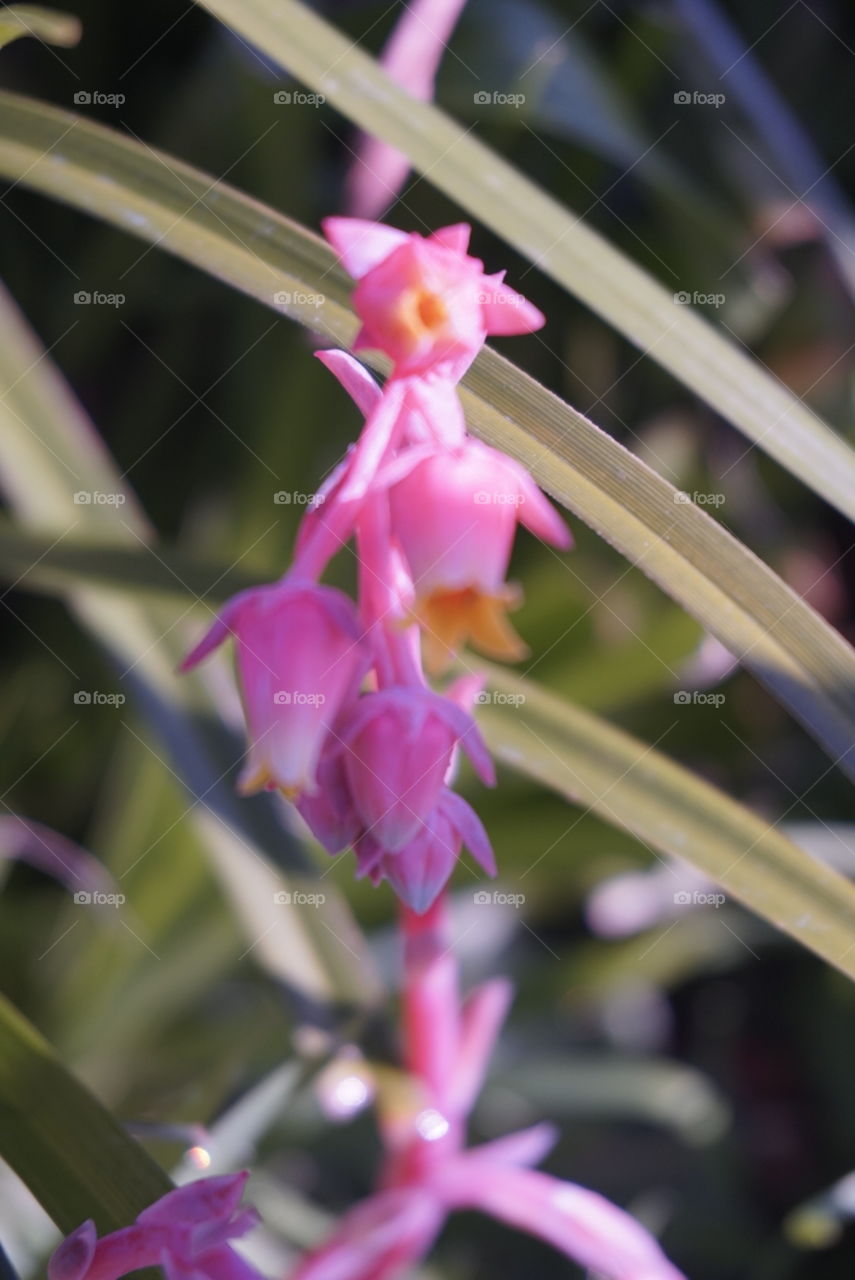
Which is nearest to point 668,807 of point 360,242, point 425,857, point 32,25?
point 425,857

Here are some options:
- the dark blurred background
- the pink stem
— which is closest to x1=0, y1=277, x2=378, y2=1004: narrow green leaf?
the pink stem

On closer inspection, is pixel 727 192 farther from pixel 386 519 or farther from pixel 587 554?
pixel 386 519

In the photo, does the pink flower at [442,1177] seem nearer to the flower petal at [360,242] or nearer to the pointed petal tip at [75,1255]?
the pointed petal tip at [75,1255]

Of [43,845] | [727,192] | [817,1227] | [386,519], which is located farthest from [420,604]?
[727,192]

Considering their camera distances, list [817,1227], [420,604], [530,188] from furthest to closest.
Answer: [817,1227]
[530,188]
[420,604]

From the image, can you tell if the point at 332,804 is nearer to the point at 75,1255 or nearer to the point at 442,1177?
the point at 75,1255
